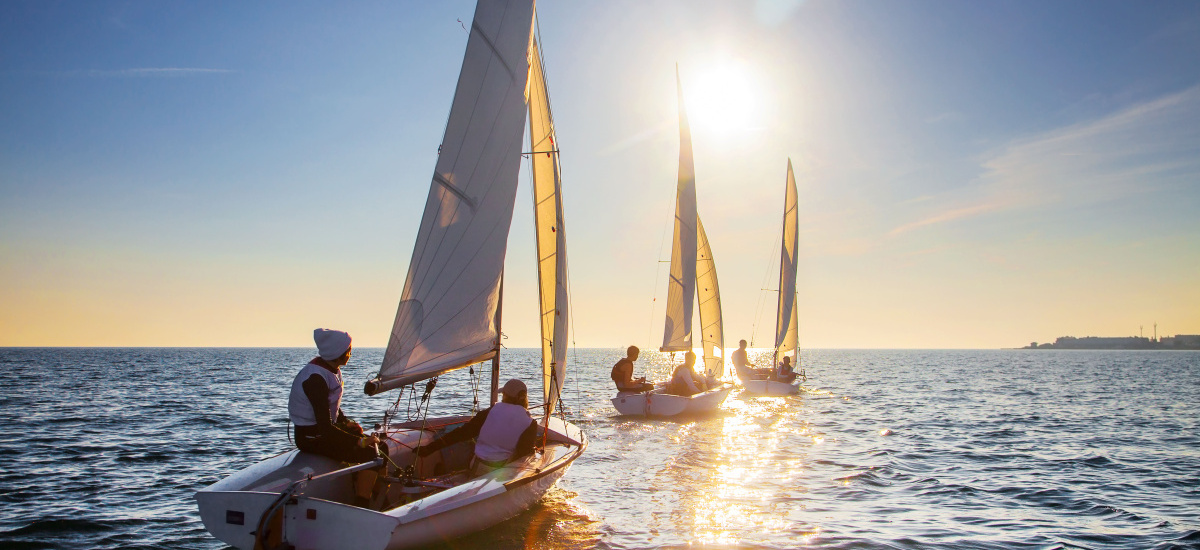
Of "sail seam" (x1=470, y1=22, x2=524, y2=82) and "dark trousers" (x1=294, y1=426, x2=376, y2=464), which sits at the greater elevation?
"sail seam" (x1=470, y1=22, x2=524, y2=82)

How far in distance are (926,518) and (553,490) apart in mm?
4835

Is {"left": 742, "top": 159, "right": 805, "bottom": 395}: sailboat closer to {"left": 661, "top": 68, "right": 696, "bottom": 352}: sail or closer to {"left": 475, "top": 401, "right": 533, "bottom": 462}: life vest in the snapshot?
{"left": 661, "top": 68, "right": 696, "bottom": 352}: sail

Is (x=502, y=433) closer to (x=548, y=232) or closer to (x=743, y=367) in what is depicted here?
(x=548, y=232)

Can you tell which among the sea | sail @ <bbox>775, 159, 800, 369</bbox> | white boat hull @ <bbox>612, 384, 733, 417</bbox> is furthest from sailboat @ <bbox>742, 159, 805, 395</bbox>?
white boat hull @ <bbox>612, 384, 733, 417</bbox>

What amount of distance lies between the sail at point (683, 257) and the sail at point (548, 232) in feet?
46.5

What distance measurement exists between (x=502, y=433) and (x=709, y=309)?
21990 mm

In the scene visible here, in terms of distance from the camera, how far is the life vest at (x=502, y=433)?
7.88 m

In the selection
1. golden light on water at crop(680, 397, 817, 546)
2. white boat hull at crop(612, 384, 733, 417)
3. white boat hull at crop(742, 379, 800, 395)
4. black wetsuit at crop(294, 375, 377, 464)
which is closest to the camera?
black wetsuit at crop(294, 375, 377, 464)

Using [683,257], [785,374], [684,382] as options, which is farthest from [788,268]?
[684,382]

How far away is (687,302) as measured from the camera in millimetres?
24641

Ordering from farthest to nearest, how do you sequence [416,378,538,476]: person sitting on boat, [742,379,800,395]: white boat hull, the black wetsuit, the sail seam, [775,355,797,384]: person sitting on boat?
1. [775,355,797,384]: person sitting on boat
2. [742,379,800,395]: white boat hull
3. the sail seam
4. [416,378,538,476]: person sitting on boat
5. the black wetsuit

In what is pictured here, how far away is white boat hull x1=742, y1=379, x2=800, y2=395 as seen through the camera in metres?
29.3

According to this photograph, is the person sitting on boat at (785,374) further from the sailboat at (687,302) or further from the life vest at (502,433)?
the life vest at (502,433)

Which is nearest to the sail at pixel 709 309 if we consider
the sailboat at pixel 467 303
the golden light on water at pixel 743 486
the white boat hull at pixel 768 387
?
the white boat hull at pixel 768 387
